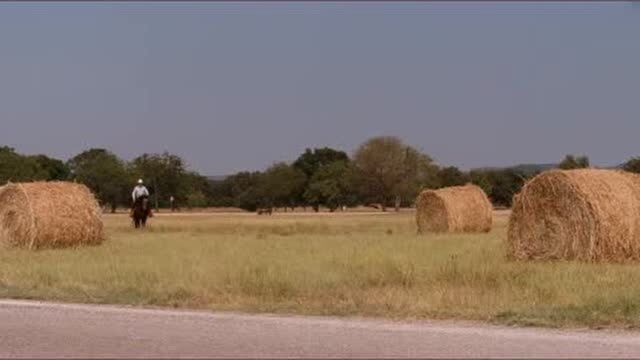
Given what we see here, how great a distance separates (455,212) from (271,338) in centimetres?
2327

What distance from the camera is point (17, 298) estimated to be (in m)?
14.0

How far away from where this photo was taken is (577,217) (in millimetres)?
19422

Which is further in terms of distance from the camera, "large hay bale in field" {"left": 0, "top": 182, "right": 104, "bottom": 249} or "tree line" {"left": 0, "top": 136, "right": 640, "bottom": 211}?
"tree line" {"left": 0, "top": 136, "right": 640, "bottom": 211}

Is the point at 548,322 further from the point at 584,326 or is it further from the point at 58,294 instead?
the point at 58,294

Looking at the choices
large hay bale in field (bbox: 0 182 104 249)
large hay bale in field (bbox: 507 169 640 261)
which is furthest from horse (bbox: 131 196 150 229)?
large hay bale in field (bbox: 507 169 640 261)

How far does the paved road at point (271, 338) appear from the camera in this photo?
30.3 feet

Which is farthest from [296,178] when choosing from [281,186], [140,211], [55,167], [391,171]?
[140,211]

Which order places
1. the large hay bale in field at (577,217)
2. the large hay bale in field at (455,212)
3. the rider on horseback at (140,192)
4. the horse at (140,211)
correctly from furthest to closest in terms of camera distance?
the horse at (140,211), the rider on horseback at (140,192), the large hay bale in field at (455,212), the large hay bale in field at (577,217)

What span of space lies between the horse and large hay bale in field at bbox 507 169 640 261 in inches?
674

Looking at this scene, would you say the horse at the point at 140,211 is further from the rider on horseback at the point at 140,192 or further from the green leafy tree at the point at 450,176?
the green leafy tree at the point at 450,176

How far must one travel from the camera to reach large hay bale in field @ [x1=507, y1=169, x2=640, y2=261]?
18891 mm

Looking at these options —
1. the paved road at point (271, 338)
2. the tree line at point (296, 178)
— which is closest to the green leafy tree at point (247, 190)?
the tree line at point (296, 178)

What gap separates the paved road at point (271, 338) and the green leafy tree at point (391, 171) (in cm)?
9376

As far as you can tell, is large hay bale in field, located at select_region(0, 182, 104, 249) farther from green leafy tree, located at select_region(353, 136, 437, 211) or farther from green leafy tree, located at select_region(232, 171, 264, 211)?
green leafy tree, located at select_region(232, 171, 264, 211)
